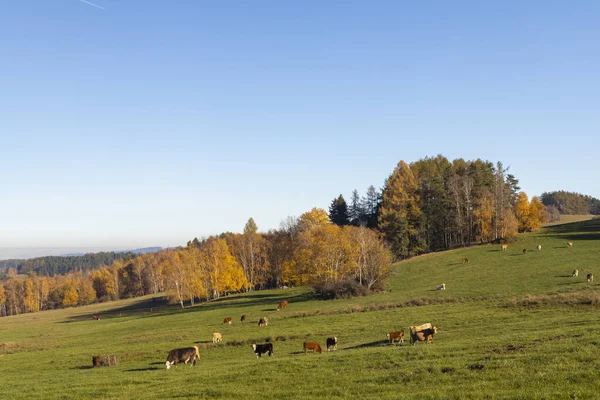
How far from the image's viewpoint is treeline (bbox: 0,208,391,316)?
6588 centimetres

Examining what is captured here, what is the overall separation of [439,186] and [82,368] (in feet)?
262

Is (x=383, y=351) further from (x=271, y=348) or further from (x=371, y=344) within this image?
(x=271, y=348)

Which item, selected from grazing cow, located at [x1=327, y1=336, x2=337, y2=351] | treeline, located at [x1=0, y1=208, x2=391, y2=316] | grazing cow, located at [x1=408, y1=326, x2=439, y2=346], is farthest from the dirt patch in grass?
grazing cow, located at [x1=408, y1=326, x2=439, y2=346]

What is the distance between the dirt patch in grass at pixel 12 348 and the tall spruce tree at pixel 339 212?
8822cm

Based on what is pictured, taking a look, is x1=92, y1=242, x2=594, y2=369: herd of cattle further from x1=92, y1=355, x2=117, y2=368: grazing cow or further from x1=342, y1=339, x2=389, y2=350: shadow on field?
x1=342, y1=339, x2=389, y2=350: shadow on field

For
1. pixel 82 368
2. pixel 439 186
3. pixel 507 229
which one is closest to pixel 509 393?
pixel 82 368

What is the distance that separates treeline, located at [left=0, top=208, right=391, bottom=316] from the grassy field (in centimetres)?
568

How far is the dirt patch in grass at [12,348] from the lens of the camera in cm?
4351

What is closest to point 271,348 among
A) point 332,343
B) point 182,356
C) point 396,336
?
point 332,343

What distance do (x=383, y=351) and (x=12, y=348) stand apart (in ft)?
145

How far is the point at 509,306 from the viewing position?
119 feet

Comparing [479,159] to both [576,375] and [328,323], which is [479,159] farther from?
[576,375]

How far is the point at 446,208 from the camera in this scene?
308ft

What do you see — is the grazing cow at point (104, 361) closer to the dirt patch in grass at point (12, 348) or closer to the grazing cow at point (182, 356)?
the grazing cow at point (182, 356)
